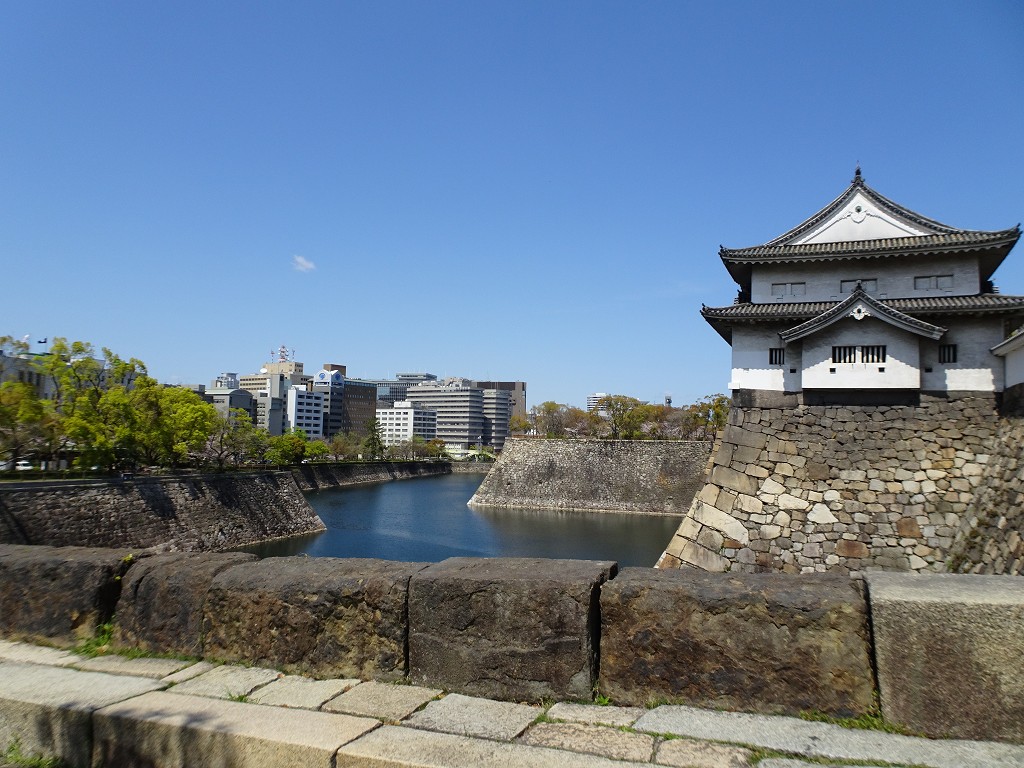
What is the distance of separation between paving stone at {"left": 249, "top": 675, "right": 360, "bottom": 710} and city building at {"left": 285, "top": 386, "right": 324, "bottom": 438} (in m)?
119

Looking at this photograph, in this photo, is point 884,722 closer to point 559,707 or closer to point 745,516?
point 559,707

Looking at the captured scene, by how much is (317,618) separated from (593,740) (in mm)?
1746

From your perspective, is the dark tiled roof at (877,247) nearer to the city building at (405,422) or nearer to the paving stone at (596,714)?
the paving stone at (596,714)

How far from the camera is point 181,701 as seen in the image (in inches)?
129

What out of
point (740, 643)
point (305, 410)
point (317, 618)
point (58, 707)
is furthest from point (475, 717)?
point (305, 410)

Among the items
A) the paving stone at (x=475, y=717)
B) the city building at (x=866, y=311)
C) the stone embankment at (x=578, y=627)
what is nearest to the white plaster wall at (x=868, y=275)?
the city building at (x=866, y=311)

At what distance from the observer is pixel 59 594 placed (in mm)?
4266

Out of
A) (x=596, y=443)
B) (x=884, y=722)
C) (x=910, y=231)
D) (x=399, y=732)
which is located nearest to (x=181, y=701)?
(x=399, y=732)

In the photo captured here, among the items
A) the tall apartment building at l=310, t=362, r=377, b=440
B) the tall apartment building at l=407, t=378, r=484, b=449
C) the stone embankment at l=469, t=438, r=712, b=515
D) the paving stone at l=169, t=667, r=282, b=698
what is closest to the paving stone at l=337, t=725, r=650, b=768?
the paving stone at l=169, t=667, r=282, b=698

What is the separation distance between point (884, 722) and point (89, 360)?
120 ft

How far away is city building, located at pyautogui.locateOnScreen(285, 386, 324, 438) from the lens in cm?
11806

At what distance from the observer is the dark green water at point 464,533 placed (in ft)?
98.9

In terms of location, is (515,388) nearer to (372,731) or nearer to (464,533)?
(464,533)

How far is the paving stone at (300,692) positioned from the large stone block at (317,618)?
9cm
